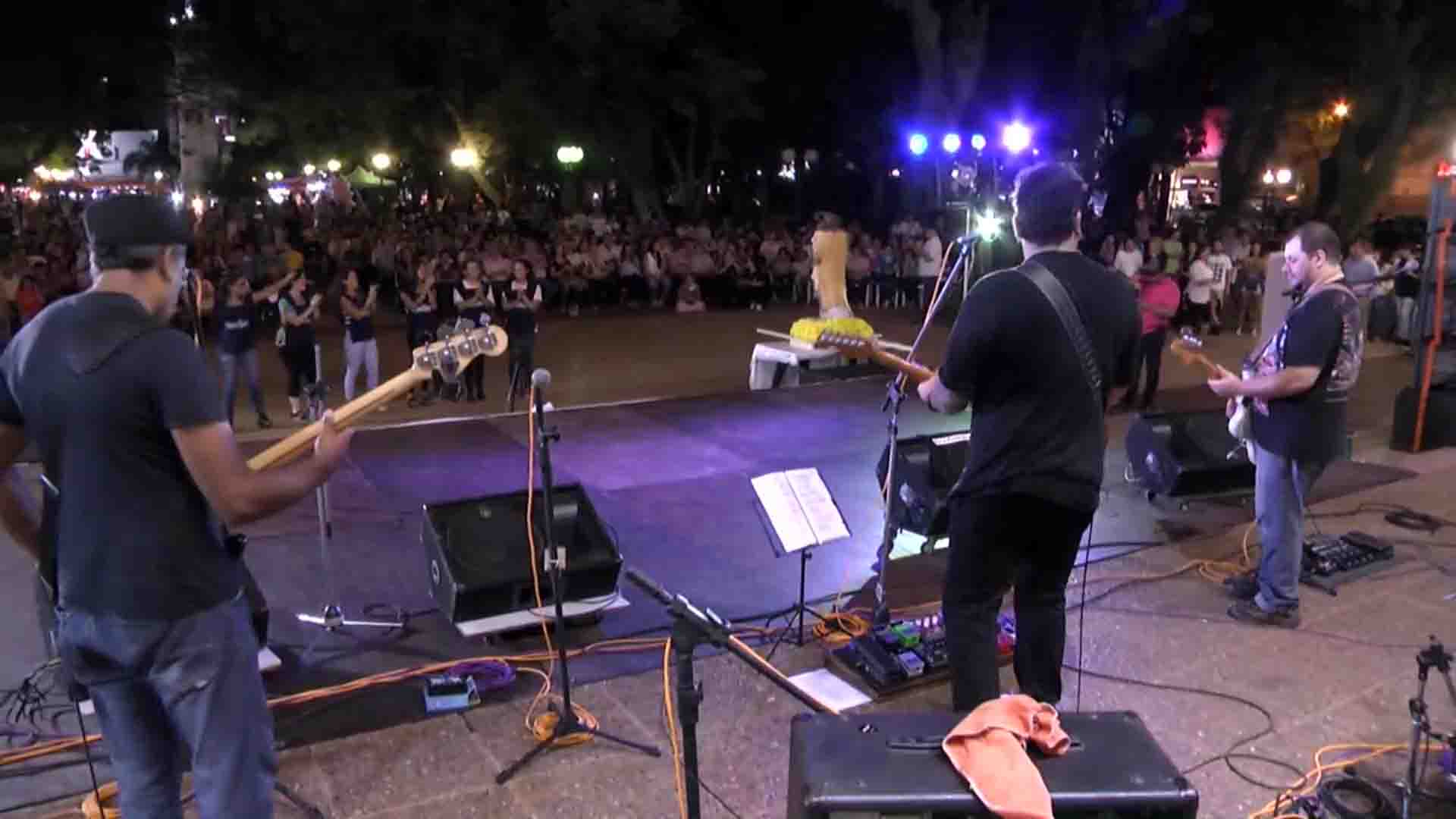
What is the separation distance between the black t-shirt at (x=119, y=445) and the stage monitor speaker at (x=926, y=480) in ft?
14.0

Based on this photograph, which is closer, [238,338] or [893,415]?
[893,415]

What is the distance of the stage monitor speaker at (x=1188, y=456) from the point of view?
7488mm

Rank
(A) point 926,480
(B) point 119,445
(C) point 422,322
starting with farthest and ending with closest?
(C) point 422,322 < (A) point 926,480 < (B) point 119,445

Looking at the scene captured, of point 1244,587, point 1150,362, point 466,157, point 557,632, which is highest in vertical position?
point 466,157

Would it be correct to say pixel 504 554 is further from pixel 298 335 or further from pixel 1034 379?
pixel 298 335

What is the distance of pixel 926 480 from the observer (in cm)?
643

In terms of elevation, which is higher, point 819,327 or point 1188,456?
point 819,327

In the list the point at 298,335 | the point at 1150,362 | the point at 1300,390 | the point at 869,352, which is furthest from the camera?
the point at 1150,362

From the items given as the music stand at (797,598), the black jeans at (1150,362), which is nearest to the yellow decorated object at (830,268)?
the black jeans at (1150,362)

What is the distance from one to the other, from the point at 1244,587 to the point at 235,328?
8.30m

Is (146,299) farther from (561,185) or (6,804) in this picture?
(561,185)

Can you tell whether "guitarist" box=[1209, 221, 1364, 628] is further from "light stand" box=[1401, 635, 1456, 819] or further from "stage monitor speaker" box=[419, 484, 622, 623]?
"stage monitor speaker" box=[419, 484, 622, 623]

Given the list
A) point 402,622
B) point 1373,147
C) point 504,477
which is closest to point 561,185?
point 1373,147

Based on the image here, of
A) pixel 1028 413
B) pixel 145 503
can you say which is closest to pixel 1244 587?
pixel 1028 413
